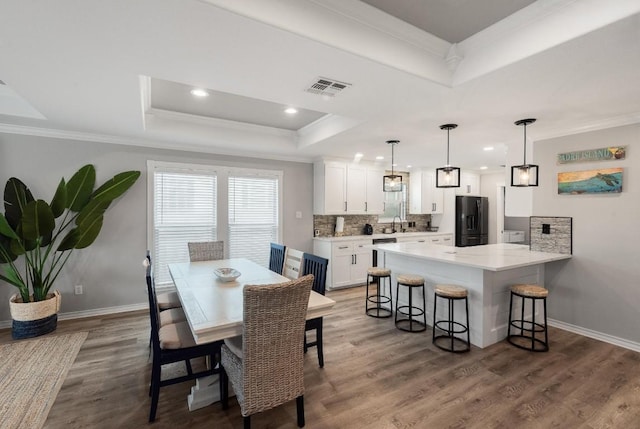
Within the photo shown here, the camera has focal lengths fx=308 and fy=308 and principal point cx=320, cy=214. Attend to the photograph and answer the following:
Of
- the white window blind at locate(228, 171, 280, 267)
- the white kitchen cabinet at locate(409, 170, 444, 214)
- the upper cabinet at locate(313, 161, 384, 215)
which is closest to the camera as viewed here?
the white window blind at locate(228, 171, 280, 267)

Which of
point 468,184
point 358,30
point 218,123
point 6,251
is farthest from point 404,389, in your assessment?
point 468,184

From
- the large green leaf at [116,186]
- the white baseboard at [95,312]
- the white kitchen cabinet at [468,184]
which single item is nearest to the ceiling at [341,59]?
the large green leaf at [116,186]

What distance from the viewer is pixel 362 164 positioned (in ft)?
20.4

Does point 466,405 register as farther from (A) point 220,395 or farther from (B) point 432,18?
(B) point 432,18

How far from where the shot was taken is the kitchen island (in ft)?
10.8

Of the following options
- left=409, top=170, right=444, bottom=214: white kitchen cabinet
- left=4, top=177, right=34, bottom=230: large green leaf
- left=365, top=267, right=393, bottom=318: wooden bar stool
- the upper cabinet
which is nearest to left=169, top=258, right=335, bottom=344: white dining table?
left=365, top=267, right=393, bottom=318: wooden bar stool

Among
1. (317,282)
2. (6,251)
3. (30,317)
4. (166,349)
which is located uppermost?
(6,251)

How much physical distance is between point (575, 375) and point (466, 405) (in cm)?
125

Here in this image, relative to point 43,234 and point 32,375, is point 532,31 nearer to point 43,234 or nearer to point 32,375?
point 32,375

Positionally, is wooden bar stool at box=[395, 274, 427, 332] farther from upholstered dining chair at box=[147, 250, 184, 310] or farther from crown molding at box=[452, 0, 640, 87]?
upholstered dining chair at box=[147, 250, 184, 310]

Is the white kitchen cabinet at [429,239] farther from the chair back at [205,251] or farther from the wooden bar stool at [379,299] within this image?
the chair back at [205,251]

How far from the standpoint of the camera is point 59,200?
Result: 364cm

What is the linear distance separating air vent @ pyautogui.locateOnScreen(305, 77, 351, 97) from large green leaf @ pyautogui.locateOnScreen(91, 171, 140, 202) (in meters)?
2.94

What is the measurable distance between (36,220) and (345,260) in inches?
169
